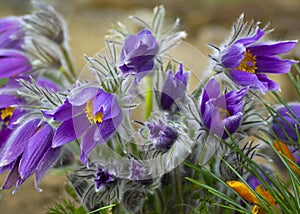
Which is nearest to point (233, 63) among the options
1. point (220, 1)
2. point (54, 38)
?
point (54, 38)

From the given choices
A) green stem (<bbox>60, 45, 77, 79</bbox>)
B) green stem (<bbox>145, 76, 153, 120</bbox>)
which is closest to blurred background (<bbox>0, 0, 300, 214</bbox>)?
green stem (<bbox>60, 45, 77, 79</bbox>)

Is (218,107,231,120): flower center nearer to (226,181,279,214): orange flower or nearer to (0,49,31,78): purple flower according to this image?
(226,181,279,214): orange flower

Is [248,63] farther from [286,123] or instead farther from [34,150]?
[34,150]

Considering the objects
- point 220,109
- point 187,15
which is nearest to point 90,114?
point 220,109

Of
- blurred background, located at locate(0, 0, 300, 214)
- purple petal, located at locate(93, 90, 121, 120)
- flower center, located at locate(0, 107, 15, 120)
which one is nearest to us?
purple petal, located at locate(93, 90, 121, 120)

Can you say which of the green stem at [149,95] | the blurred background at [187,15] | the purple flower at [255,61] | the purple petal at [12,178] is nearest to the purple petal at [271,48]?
the purple flower at [255,61]

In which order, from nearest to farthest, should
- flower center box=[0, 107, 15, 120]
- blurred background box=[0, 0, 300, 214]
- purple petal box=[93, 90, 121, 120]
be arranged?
purple petal box=[93, 90, 121, 120]
flower center box=[0, 107, 15, 120]
blurred background box=[0, 0, 300, 214]
